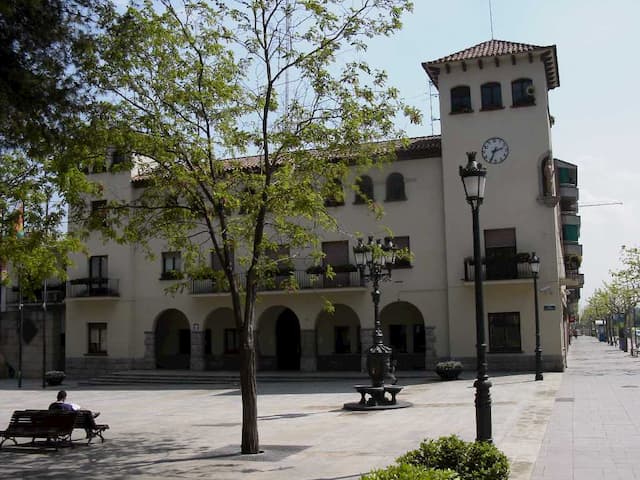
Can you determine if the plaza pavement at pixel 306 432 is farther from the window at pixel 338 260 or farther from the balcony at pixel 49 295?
the balcony at pixel 49 295

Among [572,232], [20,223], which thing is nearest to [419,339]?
[572,232]

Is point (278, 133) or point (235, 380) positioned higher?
point (278, 133)

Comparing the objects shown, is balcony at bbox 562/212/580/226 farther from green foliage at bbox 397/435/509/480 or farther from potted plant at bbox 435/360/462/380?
green foliage at bbox 397/435/509/480

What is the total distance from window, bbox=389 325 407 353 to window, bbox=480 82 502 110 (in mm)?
11041

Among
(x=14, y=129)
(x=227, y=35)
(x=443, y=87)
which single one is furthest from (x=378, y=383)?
(x=443, y=87)

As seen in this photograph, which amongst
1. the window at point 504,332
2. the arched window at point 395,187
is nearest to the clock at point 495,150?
the arched window at point 395,187

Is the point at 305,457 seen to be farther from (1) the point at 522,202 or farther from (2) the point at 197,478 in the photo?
(1) the point at 522,202

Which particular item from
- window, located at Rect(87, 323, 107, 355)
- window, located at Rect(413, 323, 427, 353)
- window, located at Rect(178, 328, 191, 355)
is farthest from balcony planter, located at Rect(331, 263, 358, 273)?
window, located at Rect(87, 323, 107, 355)

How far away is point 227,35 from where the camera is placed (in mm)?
12227

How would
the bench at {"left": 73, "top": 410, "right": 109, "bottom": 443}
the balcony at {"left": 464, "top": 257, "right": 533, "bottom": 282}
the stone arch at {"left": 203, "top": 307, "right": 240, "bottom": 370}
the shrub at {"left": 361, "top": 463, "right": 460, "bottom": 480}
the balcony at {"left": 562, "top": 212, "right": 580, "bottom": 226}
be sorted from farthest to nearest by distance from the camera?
the balcony at {"left": 562, "top": 212, "right": 580, "bottom": 226} < the stone arch at {"left": 203, "top": 307, "right": 240, "bottom": 370} < the balcony at {"left": 464, "top": 257, "right": 533, "bottom": 282} < the bench at {"left": 73, "top": 410, "right": 109, "bottom": 443} < the shrub at {"left": 361, "top": 463, "right": 460, "bottom": 480}

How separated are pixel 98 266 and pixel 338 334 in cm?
1297

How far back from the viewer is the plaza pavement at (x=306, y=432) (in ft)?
35.7

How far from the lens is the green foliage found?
7.05 meters

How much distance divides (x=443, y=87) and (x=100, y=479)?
25.1 meters
